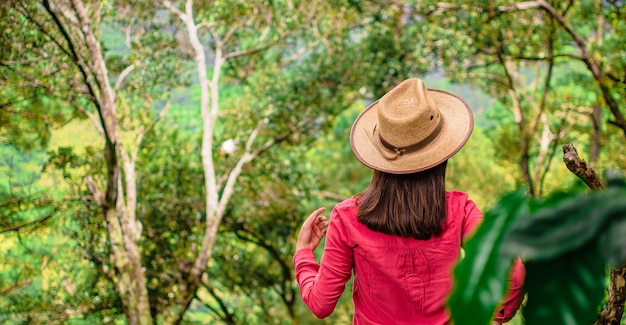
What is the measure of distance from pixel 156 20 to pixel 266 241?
4.17 m

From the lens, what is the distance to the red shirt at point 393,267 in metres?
1.62

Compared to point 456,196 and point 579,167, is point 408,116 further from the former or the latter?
point 579,167

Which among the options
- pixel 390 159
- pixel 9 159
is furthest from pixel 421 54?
pixel 390 159

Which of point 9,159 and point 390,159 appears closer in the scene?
point 390,159

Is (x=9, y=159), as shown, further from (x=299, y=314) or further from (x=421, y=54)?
(x=299, y=314)

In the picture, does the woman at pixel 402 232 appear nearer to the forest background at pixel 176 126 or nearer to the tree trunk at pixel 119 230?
the forest background at pixel 176 126

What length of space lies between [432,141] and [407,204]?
0.70 feet

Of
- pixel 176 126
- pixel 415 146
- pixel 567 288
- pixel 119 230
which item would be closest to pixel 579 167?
pixel 415 146

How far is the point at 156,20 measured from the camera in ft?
30.2

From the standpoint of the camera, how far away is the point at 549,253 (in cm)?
39

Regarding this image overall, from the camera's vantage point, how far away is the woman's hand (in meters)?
1.76

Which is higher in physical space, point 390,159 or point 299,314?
point 390,159

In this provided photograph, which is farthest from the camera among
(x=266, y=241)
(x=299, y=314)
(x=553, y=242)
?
(x=299, y=314)

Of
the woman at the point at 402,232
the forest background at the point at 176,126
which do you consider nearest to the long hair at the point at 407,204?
the woman at the point at 402,232
